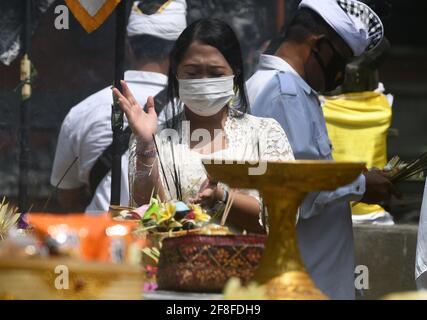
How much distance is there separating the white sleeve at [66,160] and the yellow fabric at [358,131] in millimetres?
1544

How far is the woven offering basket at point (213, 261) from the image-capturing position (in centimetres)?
267

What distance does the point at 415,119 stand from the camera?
25.7ft

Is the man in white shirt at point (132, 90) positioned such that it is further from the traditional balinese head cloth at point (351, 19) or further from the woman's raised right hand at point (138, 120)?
the woman's raised right hand at point (138, 120)

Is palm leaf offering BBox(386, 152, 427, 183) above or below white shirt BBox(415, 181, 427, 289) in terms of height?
above

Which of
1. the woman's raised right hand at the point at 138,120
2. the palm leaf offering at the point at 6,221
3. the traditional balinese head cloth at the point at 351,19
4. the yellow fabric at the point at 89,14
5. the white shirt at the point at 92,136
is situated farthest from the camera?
the white shirt at the point at 92,136

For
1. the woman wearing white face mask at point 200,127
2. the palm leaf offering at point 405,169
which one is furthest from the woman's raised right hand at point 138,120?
the palm leaf offering at point 405,169

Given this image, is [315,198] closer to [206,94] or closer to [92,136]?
[206,94]

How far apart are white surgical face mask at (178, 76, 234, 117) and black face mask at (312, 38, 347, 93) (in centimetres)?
58

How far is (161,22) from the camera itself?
5531 mm

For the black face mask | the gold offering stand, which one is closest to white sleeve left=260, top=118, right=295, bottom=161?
the black face mask

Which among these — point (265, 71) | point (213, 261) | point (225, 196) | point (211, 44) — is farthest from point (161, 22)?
point (213, 261)

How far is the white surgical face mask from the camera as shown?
3910 millimetres

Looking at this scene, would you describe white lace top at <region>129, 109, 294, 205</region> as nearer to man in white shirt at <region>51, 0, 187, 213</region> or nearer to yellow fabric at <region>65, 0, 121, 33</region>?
yellow fabric at <region>65, 0, 121, 33</region>
